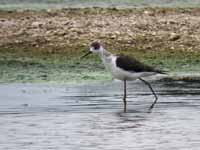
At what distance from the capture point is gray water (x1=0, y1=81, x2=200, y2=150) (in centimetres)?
1167

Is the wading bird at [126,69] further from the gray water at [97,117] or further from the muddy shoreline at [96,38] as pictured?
the muddy shoreline at [96,38]

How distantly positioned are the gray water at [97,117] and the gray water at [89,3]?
7.56 metres

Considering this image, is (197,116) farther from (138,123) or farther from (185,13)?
(185,13)

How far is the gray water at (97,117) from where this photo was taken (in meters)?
11.7

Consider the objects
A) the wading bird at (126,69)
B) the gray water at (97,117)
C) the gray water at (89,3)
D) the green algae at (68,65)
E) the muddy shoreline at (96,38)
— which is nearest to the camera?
the gray water at (97,117)

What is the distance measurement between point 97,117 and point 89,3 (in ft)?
37.8

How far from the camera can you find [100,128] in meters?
12.6

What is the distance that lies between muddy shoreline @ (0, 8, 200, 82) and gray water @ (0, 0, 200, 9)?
249cm

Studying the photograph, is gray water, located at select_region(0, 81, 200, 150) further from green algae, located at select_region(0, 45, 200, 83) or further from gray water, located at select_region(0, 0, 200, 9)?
gray water, located at select_region(0, 0, 200, 9)

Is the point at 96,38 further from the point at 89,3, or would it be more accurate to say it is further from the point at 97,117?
the point at 97,117

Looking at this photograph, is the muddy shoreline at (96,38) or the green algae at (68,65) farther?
the muddy shoreline at (96,38)

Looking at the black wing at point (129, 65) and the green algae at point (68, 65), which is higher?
the black wing at point (129, 65)

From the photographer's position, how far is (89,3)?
81.1 ft

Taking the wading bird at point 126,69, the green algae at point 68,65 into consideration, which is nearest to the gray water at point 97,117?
the wading bird at point 126,69
